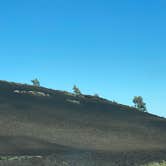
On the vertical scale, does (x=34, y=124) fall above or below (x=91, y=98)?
below

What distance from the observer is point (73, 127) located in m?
67.2

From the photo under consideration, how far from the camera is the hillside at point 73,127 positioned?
5028cm

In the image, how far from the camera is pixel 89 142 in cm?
5844

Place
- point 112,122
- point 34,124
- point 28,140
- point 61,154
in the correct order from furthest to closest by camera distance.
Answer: point 112,122 → point 34,124 → point 28,140 → point 61,154

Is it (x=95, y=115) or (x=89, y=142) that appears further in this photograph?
(x=95, y=115)

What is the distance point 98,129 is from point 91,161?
80.8ft

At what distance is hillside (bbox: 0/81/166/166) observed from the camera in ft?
165

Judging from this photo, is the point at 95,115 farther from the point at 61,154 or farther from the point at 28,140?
the point at 61,154

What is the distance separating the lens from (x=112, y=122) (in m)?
74.5

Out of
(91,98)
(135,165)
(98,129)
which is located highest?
(91,98)

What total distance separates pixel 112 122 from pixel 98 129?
22.2 ft

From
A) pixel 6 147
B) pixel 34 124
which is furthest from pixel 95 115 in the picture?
pixel 6 147

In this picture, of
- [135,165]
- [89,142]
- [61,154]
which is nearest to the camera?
[135,165]

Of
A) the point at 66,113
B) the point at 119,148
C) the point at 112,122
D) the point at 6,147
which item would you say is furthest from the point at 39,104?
the point at 6,147
